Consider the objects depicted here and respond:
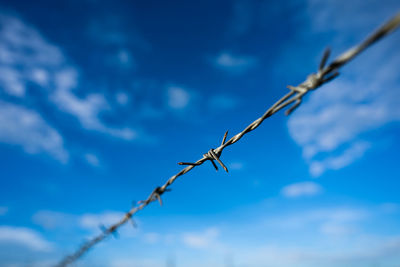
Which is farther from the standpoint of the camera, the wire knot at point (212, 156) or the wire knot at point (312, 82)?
the wire knot at point (212, 156)

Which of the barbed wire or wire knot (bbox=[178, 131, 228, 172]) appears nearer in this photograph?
the barbed wire

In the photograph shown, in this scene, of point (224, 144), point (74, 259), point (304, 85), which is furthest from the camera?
point (74, 259)

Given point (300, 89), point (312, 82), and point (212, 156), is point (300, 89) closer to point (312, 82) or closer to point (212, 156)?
point (312, 82)

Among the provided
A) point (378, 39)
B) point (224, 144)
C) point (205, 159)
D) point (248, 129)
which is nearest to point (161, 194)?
point (205, 159)

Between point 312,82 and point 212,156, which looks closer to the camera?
point 312,82

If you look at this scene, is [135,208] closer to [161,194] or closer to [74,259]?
[161,194]

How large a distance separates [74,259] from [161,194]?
3.51 meters

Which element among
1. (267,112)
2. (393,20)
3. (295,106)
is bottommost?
(393,20)

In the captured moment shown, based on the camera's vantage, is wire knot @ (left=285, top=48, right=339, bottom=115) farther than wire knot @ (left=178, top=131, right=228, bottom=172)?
No

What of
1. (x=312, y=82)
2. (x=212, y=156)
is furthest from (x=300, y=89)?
(x=212, y=156)

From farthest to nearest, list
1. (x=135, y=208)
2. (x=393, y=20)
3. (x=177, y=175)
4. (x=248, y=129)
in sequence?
(x=135, y=208)
(x=177, y=175)
(x=248, y=129)
(x=393, y=20)

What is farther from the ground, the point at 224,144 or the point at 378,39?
the point at 224,144

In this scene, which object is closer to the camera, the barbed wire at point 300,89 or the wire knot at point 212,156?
the barbed wire at point 300,89

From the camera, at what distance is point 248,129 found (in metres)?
2.28
